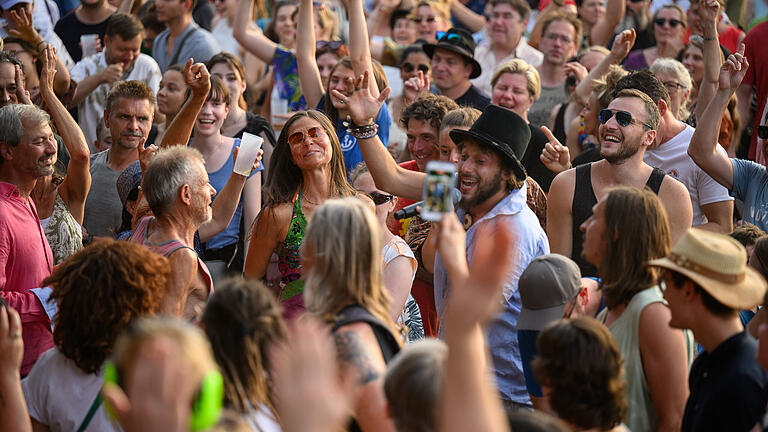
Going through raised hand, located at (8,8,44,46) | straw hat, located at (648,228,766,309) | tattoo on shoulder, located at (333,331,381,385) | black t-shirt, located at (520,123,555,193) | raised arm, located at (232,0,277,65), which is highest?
straw hat, located at (648,228,766,309)

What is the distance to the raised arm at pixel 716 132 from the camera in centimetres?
520

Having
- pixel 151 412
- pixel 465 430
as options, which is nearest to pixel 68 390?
pixel 151 412

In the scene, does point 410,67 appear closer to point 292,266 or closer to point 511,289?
point 292,266

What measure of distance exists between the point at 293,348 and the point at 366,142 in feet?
9.92

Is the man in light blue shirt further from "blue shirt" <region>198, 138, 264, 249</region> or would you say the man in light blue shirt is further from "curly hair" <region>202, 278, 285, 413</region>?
"curly hair" <region>202, 278, 285, 413</region>

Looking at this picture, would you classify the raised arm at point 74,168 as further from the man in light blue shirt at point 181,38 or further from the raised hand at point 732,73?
the raised hand at point 732,73

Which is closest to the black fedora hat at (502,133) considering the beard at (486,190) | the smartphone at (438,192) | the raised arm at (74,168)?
the beard at (486,190)

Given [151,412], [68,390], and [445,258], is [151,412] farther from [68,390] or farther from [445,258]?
[68,390]

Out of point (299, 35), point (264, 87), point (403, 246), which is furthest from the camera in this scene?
point (264, 87)

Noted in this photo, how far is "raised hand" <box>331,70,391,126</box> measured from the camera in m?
4.95

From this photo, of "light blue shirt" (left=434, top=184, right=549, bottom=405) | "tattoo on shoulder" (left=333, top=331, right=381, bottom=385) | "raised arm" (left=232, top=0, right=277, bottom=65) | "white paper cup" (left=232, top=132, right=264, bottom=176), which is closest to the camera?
"tattoo on shoulder" (left=333, top=331, right=381, bottom=385)

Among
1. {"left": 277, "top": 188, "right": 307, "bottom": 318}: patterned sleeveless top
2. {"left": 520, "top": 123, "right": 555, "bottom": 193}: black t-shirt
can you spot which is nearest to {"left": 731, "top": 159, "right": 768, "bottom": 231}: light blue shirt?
{"left": 520, "top": 123, "right": 555, "bottom": 193}: black t-shirt

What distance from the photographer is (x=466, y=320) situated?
2.20 metres

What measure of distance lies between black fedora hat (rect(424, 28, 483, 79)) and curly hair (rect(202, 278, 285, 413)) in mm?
4903
